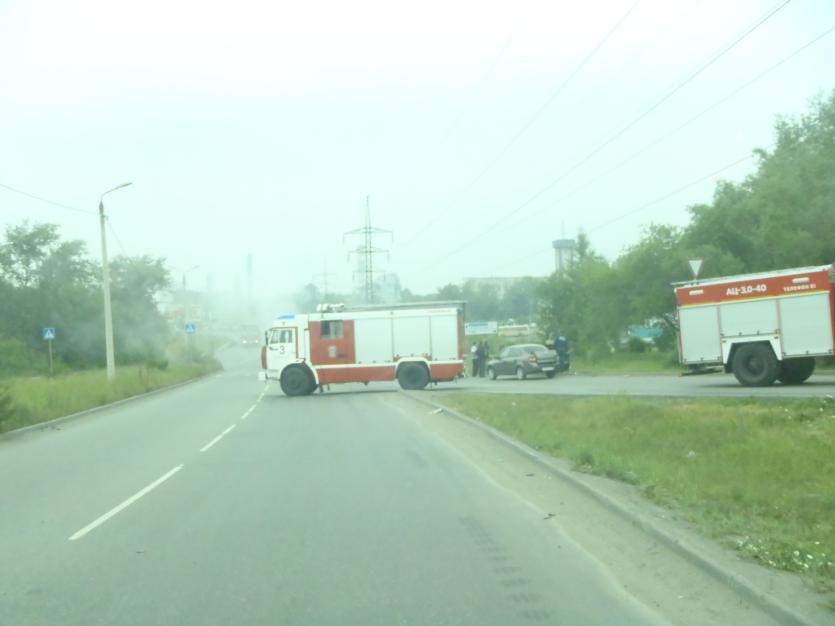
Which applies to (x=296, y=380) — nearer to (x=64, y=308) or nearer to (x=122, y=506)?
(x=122, y=506)

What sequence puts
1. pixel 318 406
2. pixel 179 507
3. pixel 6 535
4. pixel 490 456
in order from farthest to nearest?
pixel 318 406 → pixel 490 456 → pixel 179 507 → pixel 6 535

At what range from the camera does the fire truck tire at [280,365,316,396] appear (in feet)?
115

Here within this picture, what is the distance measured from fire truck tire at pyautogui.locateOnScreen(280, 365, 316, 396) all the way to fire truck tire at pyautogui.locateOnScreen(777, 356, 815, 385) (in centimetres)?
1719

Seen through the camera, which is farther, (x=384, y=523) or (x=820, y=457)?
(x=820, y=457)

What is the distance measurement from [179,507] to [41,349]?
176 feet

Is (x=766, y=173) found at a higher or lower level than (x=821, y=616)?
higher

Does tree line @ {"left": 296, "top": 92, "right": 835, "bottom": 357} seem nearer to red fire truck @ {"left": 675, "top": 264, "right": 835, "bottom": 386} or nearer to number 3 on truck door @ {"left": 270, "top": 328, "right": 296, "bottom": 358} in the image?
red fire truck @ {"left": 675, "top": 264, "right": 835, "bottom": 386}

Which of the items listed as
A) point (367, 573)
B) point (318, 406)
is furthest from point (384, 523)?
point (318, 406)

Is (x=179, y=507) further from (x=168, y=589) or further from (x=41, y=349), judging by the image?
(x=41, y=349)

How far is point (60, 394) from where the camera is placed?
29.3 meters

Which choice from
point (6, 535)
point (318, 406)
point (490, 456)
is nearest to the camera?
point (6, 535)

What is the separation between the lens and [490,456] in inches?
588

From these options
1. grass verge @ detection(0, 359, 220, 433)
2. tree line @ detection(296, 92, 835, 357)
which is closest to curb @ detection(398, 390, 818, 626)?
grass verge @ detection(0, 359, 220, 433)

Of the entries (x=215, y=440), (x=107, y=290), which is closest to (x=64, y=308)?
(x=107, y=290)
